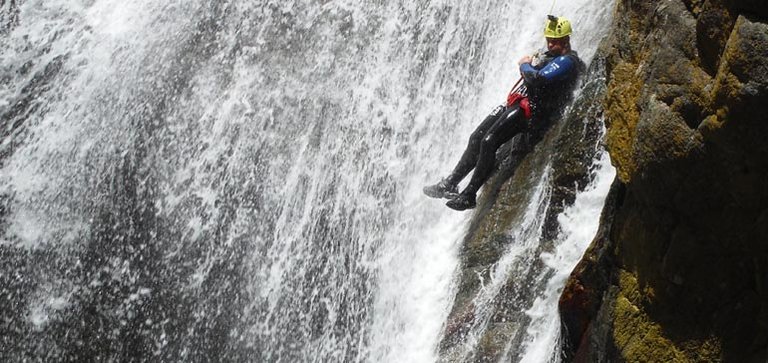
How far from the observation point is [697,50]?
16.1 ft

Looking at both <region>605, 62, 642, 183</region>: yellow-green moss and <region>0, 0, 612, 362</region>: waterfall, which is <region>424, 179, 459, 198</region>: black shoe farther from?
<region>605, 62, 642, 183</region>: yellow-green moss

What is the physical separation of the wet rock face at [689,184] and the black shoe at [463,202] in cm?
308

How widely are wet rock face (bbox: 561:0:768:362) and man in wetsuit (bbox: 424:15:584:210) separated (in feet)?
8.61

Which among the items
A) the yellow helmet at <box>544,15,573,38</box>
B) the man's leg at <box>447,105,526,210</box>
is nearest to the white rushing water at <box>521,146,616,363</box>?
the man's leg at <box>447,105,526,210</box>

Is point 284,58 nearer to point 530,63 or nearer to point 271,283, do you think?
point 271,283

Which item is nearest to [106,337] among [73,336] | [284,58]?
[73,336]

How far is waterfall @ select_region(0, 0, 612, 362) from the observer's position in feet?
34.0

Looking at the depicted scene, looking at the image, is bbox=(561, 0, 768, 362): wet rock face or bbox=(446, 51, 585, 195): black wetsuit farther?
bbox=(446, 51, 585, 195): black wetsuit

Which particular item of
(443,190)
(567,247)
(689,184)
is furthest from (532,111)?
(689,184)

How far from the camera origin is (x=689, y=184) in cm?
486

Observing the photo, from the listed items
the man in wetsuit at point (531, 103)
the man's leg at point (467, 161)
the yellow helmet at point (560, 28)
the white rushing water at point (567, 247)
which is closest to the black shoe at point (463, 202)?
the man in wetsuit at point (531, 103)

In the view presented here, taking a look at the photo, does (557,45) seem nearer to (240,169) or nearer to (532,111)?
(532,111)

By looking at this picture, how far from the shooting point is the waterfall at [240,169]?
34.0 feet

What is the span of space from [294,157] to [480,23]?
118 inches
